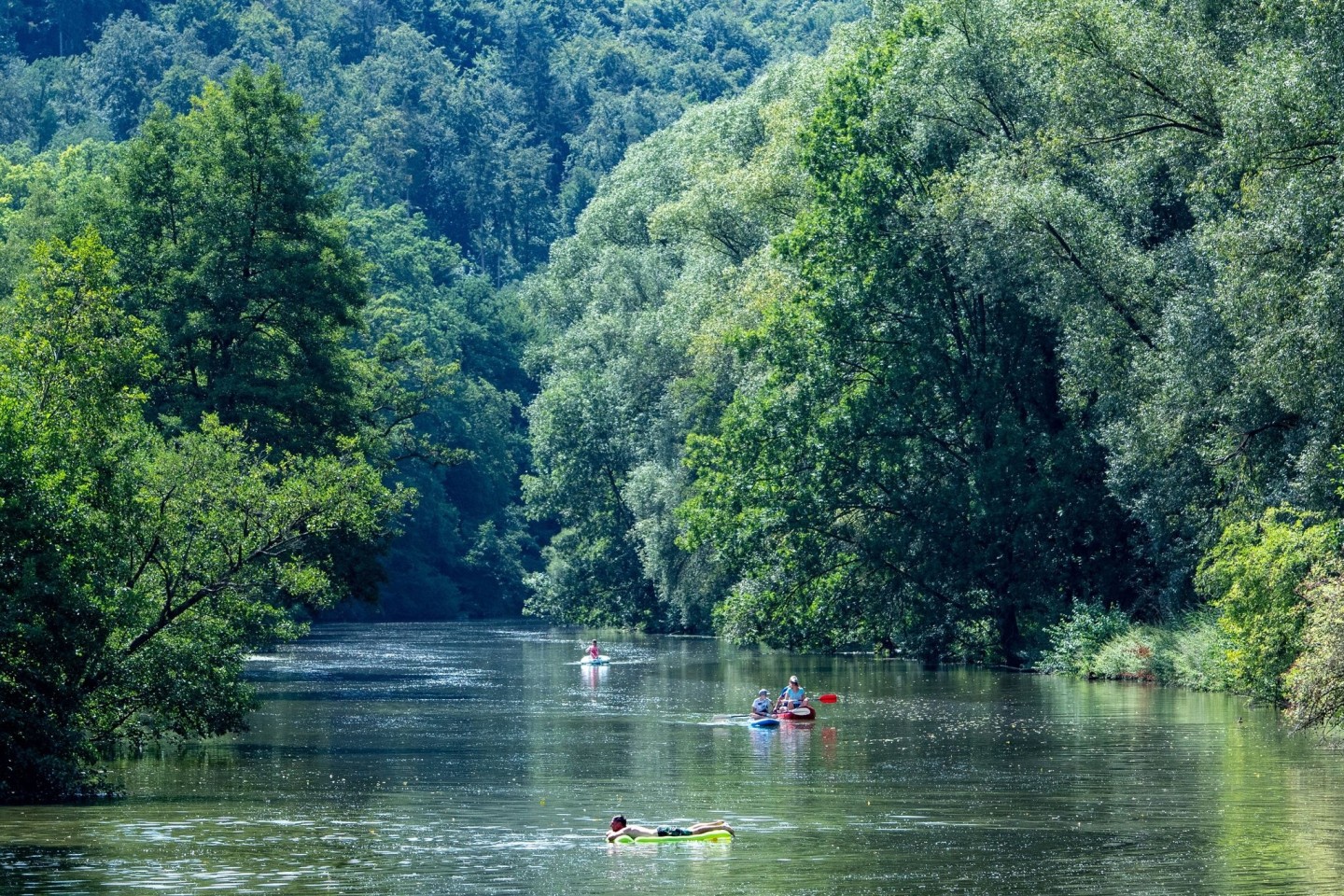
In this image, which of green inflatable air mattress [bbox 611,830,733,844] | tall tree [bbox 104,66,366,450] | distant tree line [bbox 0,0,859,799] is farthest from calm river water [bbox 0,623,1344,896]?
tall tree [bbox 104,66,366,450]

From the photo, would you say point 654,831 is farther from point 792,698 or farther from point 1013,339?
point 1013,339

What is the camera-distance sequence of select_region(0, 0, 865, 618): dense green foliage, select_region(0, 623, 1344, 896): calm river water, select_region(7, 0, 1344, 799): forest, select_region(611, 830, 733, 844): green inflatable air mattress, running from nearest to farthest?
select_region(0, 623, 1344, 896): calm river water
select_region(611, 830, 733, 844): green inflatable air mattress
select_region(7, 0, 1344, 799): forest
select_region(0, 0, 865, 618): dense green foliage

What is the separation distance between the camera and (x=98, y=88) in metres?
151

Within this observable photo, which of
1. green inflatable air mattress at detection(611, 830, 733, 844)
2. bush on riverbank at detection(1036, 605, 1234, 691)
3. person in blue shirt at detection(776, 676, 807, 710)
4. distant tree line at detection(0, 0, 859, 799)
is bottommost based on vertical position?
green inflatable air mattress at detection(611, 830, 733, 844)

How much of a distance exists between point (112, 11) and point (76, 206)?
108456mm

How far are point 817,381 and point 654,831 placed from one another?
35.0 meters

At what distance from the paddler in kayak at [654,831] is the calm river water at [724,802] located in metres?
0.24

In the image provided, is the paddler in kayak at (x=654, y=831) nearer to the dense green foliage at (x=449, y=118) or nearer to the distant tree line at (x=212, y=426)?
the distant tree line at (x=212, y=426)

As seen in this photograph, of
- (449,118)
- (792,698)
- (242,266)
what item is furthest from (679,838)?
(449,118)

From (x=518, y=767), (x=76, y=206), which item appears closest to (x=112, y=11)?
(x=76, y=206)

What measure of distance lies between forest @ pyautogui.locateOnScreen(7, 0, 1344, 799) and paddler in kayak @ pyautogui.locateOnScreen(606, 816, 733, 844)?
9.00 metres

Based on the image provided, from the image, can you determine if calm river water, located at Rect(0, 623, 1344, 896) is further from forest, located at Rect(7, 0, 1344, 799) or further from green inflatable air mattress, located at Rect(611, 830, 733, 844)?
forest, located at Rect(7, 0, 1344, 799)

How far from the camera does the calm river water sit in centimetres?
2256

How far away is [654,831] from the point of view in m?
25.1
